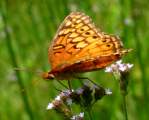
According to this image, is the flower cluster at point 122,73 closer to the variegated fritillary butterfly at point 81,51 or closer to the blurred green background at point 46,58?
the variegated fritillary butterfly at point 81,51

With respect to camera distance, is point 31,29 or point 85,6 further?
point 31,29

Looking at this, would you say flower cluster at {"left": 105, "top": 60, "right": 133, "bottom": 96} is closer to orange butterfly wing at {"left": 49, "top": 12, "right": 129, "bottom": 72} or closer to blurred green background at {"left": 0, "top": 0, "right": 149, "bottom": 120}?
orange butterfly wing at {"left": 49, "top": 12, "right": 129, "bottom": 72}

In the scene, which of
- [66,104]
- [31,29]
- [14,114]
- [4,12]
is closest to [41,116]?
[14,114]

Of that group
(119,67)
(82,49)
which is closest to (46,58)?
(119,67)

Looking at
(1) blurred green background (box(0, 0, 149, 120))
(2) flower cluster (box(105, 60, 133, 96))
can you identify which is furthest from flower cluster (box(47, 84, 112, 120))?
(1) blurred green background (box(0, 0, 149, 120))

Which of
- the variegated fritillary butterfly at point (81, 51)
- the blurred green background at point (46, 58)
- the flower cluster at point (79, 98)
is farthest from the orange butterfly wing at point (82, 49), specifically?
the blurred green background at point (46, 58)

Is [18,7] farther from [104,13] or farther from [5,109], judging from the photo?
[5,109]
